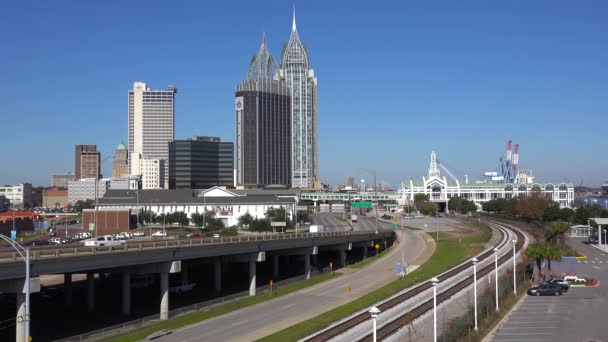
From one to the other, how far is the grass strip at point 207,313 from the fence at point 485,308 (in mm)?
18573

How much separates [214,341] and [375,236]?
200 feet

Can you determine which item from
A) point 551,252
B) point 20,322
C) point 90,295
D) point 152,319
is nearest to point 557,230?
point 551,252

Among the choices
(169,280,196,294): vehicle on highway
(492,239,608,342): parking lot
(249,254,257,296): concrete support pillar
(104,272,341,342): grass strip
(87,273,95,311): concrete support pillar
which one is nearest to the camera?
(492,239,608,342): parking lot

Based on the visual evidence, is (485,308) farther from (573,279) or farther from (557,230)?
(557,230)

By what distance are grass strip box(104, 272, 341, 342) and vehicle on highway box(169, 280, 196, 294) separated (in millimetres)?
6873

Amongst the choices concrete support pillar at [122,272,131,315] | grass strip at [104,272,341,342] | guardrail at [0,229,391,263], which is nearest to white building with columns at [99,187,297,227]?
grass strip at [104,272,341,342]

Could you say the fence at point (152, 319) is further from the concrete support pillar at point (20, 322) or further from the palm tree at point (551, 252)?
the palm tree at point (551, 252)

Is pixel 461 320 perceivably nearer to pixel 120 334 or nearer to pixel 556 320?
pixel 556 320

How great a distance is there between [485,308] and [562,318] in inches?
201

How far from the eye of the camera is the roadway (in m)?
43.8

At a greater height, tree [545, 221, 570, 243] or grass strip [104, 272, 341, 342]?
tree [545, 221, 570, 243]

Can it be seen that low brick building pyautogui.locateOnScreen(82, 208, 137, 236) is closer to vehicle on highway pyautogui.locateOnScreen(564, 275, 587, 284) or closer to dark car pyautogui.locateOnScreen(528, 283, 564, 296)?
vehicle on highway pyautogui.locateOnScreen(564, 275, 587, 284)

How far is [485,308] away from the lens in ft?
153

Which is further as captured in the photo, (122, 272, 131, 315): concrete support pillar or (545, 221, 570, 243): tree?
(545, 221, 570, 243): tree
